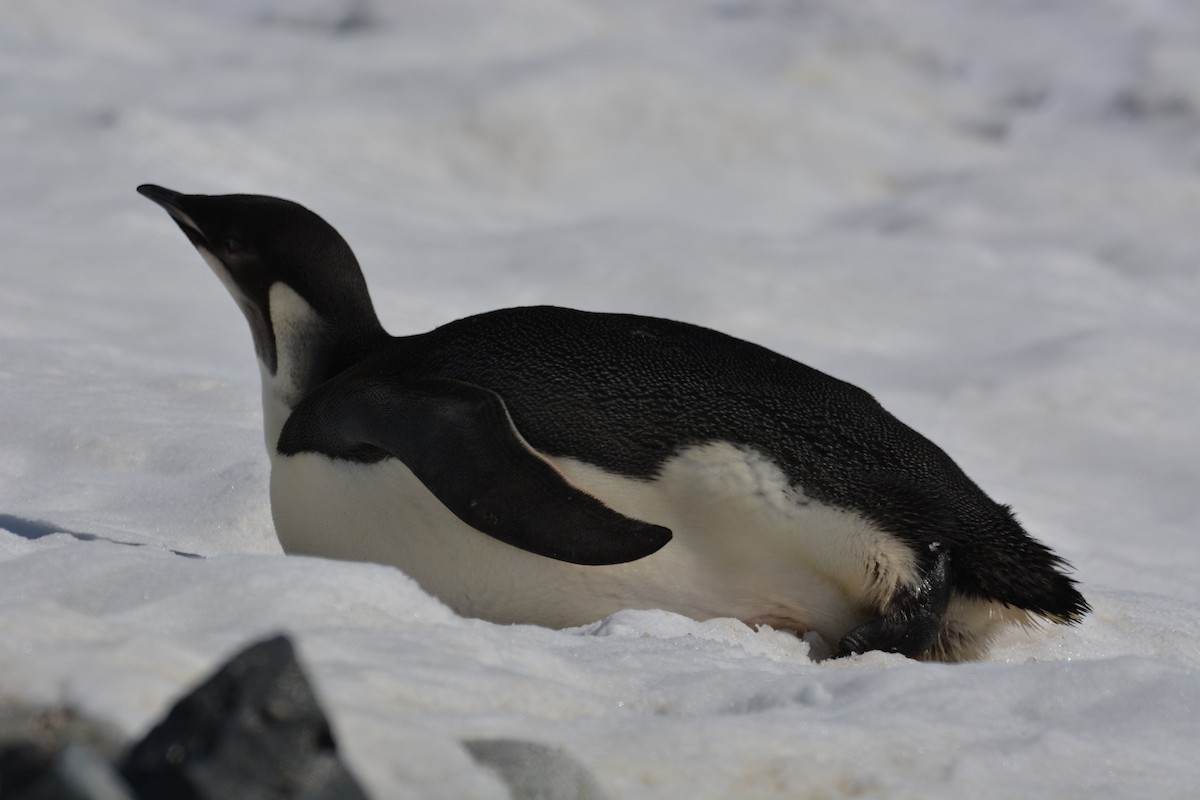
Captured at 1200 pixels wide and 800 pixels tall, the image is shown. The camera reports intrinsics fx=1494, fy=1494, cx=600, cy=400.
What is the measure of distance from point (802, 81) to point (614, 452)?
7941 mm

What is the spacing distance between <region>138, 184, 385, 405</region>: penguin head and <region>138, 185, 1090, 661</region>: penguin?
0.32 metres

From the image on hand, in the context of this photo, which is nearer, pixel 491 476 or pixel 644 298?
pixel 491 476

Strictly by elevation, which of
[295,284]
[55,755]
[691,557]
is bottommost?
[55,755]

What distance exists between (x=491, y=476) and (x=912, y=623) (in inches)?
26.2

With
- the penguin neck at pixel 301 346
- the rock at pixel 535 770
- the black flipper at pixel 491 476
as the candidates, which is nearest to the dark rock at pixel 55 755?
the rock at pixel 535 770

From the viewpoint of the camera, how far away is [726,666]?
1809mm

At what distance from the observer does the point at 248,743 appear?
39.6 inches

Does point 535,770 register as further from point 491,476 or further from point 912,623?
point 912,623

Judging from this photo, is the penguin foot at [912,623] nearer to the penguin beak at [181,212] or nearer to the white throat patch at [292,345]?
the white throat patch at [292,345]

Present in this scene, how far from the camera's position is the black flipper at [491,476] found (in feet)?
7.17

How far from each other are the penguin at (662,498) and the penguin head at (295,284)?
0.32 metres

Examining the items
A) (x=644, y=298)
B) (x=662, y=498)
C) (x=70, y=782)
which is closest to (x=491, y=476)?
(x=662, y=498)

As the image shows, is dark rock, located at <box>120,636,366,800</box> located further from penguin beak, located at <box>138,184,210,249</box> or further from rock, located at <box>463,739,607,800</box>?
penguin beak, located at <box>138,184,210,249</box>

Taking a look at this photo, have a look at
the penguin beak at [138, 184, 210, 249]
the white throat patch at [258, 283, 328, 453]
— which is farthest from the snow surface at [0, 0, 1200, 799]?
the penguin beak at [138, 184, 210, 249]
